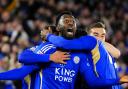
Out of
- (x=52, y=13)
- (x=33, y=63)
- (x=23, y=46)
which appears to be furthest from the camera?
(x=52, y=13)

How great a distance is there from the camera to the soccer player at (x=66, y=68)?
17.7 feet

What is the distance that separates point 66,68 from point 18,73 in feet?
1.58

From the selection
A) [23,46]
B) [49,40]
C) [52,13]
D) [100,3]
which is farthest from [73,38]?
[100,3]

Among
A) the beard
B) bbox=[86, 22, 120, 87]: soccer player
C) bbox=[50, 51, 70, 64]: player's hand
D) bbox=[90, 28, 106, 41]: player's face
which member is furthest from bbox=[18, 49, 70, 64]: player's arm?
bbox=[90, 28, 106, 41]: player's face

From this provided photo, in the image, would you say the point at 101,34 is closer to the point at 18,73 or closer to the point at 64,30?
the point at 64,30

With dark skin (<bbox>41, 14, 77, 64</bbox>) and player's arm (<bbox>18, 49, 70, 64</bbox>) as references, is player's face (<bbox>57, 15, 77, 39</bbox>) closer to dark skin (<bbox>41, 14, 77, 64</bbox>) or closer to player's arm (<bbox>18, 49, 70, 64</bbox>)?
dark skin (<bbox>41, 14, 77, 64</bbox>)

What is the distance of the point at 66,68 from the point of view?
543 cm

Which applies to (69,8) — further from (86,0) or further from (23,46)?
(23,46)

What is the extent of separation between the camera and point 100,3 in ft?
53.0

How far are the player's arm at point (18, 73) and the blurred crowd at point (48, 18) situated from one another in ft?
17.2

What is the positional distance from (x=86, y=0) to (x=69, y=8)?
1.00 meters

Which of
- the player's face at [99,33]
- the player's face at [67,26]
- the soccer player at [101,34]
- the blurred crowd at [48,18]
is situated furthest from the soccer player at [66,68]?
the blurred crowd at [48,18]

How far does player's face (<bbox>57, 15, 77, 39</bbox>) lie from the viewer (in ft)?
17.8

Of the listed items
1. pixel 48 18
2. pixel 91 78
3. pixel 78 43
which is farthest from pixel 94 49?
pixel 48 18
